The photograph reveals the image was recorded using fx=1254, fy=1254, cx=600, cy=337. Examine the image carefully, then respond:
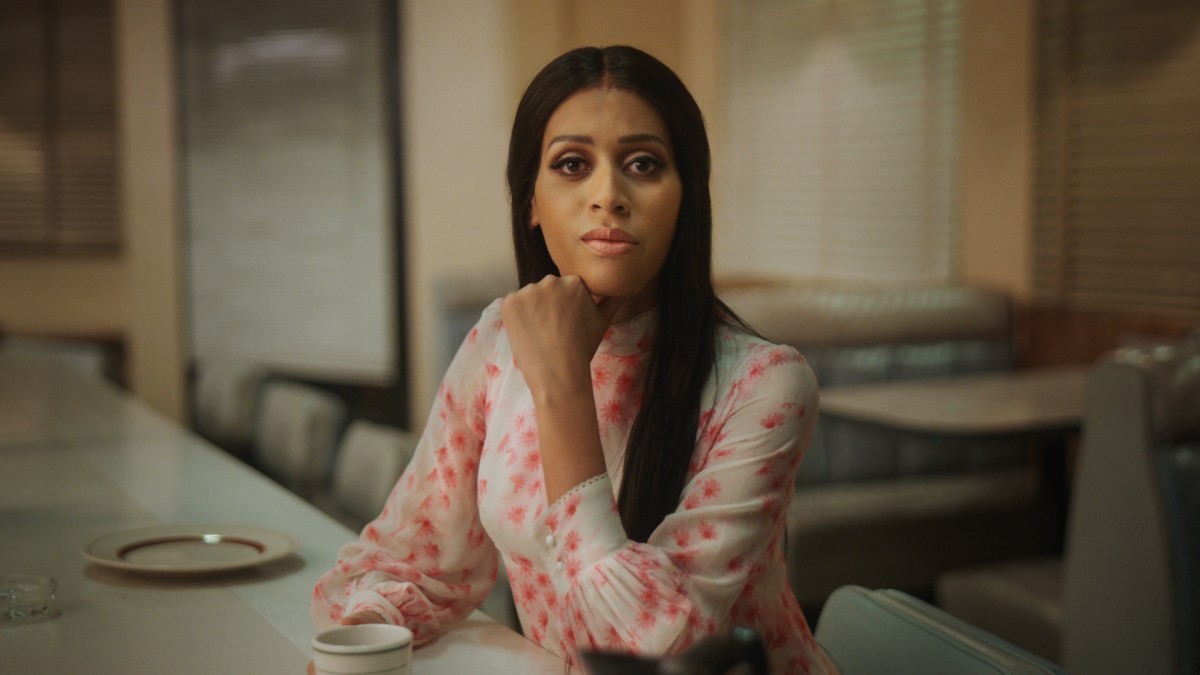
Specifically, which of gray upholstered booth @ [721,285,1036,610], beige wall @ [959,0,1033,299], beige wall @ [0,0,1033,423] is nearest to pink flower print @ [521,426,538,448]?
gray upholstered booth @ [721,285,1036,610]

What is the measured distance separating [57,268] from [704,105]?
298 cm

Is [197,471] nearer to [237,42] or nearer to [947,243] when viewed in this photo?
[947,243]

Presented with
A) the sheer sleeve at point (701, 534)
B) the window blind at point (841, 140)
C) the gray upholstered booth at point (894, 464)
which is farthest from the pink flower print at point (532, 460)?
the window blind at point (841, 140)

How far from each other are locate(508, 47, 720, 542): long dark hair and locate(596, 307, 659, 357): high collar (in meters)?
0.02

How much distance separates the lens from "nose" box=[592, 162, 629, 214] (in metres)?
1.10

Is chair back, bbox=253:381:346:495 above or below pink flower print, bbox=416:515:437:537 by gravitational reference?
below

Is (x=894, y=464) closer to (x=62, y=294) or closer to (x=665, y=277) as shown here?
(x=665, y=277)

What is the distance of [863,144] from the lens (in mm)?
4879

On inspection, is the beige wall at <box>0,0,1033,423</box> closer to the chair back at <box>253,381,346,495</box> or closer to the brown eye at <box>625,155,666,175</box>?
the chair back at <box>253,381,346,495</box>

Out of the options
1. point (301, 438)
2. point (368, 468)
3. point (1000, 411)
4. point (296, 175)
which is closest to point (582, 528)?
point (368, 468)

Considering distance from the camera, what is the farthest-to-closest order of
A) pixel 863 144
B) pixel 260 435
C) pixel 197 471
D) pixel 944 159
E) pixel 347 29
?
1. pixel 347 29
2. pixel 863 144
3. pixel 944 159
4. pixel 260 435
5. pixel 197 471

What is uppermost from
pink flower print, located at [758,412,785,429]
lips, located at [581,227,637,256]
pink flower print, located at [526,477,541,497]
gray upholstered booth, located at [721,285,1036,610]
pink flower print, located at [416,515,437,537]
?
lips, located at [581,227,637,256]

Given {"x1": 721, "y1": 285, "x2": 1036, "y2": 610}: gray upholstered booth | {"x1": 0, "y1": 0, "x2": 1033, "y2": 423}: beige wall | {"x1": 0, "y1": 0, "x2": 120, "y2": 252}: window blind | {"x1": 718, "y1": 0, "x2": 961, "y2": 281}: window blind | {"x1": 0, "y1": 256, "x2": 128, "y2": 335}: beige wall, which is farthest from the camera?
{"x1": 0, "y1": 256, "x2": 128, "y2": 335}: beige wall

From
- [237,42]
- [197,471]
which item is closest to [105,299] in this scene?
[237,42]
